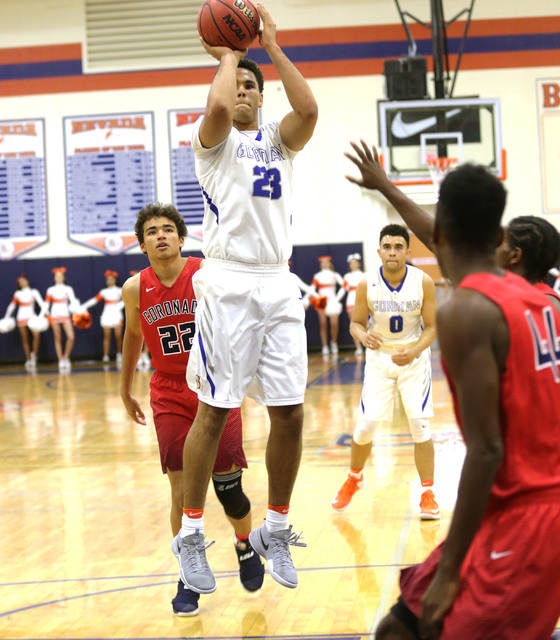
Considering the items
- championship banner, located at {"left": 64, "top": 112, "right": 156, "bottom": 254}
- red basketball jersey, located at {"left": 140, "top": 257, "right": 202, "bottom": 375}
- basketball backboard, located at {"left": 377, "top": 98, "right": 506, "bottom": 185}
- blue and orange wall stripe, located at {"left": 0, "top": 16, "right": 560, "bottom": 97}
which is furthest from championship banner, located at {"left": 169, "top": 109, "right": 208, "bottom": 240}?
red basketball jersey, located at {"left": 140, "top": 257, "right": 202, "bottom": 375}

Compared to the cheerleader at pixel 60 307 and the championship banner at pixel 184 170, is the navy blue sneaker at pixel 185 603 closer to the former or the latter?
the cheerleader at pixel 60 307

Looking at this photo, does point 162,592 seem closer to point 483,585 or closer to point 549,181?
point 483,585

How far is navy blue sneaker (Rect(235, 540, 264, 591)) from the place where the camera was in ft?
12.7

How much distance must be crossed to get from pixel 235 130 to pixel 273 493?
5.19 ft

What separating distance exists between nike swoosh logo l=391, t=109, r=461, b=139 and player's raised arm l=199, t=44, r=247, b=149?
8.95 meters

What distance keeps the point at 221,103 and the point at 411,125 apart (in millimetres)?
9242

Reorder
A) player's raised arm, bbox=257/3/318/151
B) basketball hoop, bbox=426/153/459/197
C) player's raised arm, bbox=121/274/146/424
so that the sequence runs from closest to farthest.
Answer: player's raised arm, bbox=257/3/318/151
player's raised arm, bbox=121/274/146/424
basketball hoop, bbox=426/153/459/197

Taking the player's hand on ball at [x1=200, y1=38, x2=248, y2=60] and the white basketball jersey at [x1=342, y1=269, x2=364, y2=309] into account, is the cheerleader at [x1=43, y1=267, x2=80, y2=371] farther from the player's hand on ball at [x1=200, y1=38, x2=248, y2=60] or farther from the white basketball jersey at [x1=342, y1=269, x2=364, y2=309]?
the player's hand on ball at [x1=200, y1=38, x2=248, y2=60]

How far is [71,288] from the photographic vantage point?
18.1 meters

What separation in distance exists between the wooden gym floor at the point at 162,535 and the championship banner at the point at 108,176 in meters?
9.28

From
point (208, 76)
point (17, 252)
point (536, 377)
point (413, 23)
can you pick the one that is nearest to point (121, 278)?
point (17, 252)

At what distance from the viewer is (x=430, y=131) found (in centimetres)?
1190

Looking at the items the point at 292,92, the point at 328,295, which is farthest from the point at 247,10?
the point at 328,295

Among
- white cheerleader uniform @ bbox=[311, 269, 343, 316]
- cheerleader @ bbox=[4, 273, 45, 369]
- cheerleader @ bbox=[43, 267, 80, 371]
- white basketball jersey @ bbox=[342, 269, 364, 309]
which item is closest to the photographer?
white basketball jersey @ bbox=[342, 269, 364, 309]
